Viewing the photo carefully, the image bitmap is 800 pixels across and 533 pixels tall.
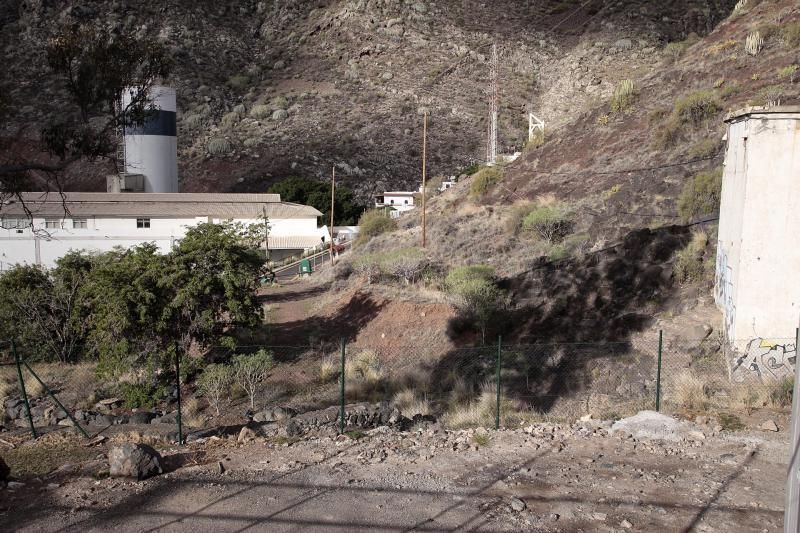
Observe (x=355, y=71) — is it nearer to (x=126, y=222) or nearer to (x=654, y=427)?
(x=126, y=222)

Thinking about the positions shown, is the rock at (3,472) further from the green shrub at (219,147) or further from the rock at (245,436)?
the green shrub at (219,147)

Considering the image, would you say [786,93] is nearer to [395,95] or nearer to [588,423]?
[588,423]

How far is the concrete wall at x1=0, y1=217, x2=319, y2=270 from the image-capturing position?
3400 centimetres

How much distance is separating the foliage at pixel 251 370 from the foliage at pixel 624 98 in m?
24.6

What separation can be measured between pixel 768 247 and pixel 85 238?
32.2 meters

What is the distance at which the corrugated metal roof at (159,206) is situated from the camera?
35938 millimetres

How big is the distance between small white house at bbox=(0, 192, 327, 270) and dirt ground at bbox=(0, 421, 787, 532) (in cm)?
2276

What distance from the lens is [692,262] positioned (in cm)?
1953

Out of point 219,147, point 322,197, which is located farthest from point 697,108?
point 219,147

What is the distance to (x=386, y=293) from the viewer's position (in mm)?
24578

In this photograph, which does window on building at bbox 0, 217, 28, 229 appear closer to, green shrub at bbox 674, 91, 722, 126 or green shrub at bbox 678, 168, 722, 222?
green shrub at bbox 678, 168, 722, 222

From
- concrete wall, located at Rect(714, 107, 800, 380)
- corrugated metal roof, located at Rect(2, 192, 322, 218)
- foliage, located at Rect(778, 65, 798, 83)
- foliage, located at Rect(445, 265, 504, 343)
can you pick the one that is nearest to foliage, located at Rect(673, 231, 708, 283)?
foliage, located at Rect(445, 265, 504, 343)

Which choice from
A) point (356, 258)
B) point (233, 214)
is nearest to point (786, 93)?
point (356, 258)

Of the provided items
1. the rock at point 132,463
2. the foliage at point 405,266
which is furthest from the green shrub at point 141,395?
the foliage at point 405,266
